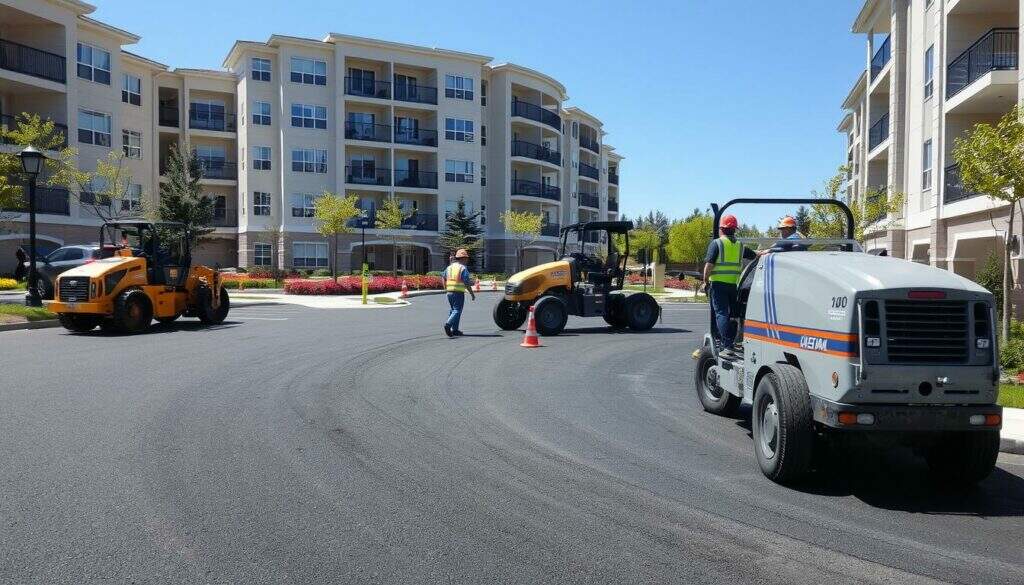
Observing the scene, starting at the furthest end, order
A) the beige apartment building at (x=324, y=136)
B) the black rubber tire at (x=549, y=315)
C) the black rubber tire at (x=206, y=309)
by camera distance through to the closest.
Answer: the beige apartment building at (x=324, y=136), the black rubber tire at (x=206, y=309), the black rubber tire at (x=549, y=315)

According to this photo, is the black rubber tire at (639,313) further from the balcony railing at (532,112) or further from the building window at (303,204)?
→ the balcony railing at (532,112)

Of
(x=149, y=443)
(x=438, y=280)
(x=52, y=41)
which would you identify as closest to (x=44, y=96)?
(x=52, y=41)

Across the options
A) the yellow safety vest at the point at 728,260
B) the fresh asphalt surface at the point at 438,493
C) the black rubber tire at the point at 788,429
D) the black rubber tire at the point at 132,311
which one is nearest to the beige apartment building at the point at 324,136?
the black rubber tire at the point at 132,311

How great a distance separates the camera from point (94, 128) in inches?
1650

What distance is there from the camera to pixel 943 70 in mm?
22672

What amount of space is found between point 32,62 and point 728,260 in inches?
Answer: 1608

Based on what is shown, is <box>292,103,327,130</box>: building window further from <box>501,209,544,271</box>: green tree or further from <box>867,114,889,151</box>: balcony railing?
<box>867,114,889,151</box>: balcony railing

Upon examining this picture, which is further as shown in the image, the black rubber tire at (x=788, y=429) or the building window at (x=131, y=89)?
the building window at (x=131, y=89)

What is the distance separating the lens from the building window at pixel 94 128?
1624 inches

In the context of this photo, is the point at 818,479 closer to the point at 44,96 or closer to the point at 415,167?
the point at 44,96

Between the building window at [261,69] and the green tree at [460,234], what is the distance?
15.4 meters

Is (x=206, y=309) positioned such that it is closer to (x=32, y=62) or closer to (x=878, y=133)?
(x=878, y=133)

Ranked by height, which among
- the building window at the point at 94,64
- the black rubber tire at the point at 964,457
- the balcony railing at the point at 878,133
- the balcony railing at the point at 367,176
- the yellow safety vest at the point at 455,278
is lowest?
the black rubber tire at the point at 964,457

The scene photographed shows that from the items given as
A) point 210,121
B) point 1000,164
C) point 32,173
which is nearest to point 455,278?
point 1000,164
